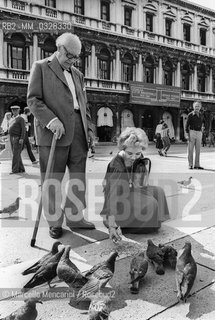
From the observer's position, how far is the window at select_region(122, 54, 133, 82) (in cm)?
2427

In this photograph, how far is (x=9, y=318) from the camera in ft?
5.06

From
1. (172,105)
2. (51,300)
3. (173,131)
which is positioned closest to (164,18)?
(172,105)

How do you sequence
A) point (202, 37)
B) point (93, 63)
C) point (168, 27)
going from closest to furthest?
point (93, 63) → point (168, 27) → point (202, 37)

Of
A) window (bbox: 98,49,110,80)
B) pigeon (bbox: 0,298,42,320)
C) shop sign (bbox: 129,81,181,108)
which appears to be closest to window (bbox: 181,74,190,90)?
shop sign (bbox: 129,81,181,108)

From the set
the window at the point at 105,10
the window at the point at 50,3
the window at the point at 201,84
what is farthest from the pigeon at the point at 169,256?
the window at the point at 201,84

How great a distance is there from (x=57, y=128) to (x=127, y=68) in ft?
75.2

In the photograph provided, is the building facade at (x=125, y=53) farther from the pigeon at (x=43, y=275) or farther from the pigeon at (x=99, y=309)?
the pigeon at (x=99, y=309)

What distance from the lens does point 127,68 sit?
24.6 m

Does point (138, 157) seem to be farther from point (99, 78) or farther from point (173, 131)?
point (173, 131)

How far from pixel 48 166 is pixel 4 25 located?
1891cm

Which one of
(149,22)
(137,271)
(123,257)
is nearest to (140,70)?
(149,22)

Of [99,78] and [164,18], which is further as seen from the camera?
[164,18]

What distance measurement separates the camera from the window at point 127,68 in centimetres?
2427

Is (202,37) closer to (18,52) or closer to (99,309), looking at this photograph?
(18,52)
